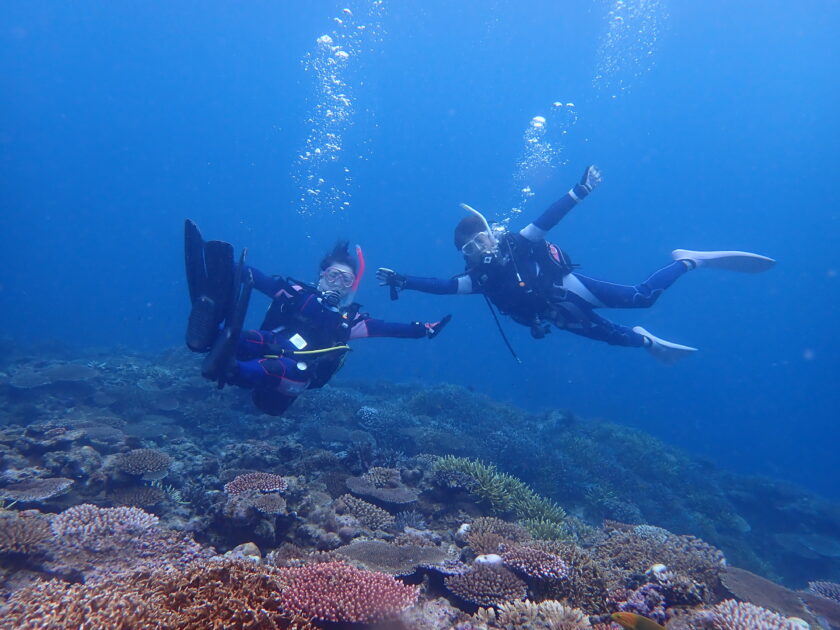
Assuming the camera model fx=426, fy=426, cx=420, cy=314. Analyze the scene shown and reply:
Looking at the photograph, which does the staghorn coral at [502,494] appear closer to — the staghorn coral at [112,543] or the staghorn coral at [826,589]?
the staghorn coral at [112,543]

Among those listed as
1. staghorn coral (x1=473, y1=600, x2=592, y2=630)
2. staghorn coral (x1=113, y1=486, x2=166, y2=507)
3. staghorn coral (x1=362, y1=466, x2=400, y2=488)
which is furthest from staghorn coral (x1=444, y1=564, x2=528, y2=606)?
staghorn coral (x1=113, y1=486, x2=166, y2=507)

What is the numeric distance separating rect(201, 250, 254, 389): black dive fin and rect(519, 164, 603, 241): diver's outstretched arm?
535 cm

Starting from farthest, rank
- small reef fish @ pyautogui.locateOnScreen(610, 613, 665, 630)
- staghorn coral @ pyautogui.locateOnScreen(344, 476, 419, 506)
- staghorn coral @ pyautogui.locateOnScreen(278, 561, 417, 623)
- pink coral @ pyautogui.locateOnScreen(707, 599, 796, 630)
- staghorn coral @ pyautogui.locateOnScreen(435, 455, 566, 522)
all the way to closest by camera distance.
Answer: staghorn coral @ pyautogui.locateOnScreen(435, 455, 566, 522) < staghorn coral @ pyautogui.locateOnScreen(344, 476, 419, 506) < pink coral @ pyautogui.locateOnScreen(707, 599, 796, 630) < small reef fish @ pyautogui.locateOnScreen(610, 613, 665, 630) < staghorn coral @ pyautogui.locateOnScreen(278, 561, 417, 623)

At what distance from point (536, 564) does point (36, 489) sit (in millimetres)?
6566

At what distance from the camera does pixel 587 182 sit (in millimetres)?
8633

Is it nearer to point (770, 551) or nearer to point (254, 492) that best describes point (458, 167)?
point (770, 551)

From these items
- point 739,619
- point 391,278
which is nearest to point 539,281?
point 391,278

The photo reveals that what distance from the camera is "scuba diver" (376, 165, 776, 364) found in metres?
8.70

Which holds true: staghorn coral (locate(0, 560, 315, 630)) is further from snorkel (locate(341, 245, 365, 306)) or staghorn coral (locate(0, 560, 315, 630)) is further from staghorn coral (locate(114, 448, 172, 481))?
snorkel (locate(341, 245, 365, 306))

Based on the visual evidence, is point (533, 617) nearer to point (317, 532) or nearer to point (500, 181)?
point (317, 532)

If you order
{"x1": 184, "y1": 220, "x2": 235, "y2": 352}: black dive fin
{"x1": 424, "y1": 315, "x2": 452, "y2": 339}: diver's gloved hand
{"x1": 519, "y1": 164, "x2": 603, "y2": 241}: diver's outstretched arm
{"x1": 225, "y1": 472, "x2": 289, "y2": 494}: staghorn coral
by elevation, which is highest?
{"x1": 519, "y1": 164, "x2": 603, "y2": 241}: diver's outstretched arm

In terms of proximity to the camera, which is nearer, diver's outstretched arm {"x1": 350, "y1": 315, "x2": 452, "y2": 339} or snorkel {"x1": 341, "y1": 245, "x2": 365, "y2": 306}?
snorkel {"x1": 341, "y1": 245, "x2": 365, "y2": 306}

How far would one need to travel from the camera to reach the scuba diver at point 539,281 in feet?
28.5

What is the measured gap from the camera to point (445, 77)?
8944cm
